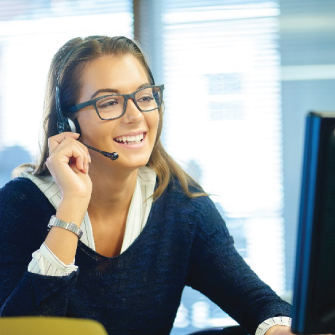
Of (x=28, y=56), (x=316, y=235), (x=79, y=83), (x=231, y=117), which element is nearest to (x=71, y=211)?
(x=79, y=83)

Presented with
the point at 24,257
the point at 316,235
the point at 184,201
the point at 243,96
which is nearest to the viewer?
the point at 316,235

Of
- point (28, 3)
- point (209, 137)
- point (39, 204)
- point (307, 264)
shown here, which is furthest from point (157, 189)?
point (28, 3)

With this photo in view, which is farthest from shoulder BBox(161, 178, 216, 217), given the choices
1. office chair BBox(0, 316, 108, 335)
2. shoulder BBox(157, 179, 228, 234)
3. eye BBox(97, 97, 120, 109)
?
office chair BBox(0, 316, 108, 335)

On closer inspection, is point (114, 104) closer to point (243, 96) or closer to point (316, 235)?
point (316, 235)

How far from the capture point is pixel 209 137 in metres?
2.81

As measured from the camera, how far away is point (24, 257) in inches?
52.9

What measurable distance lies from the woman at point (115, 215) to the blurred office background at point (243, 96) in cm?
125

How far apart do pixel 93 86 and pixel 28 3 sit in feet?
6.01

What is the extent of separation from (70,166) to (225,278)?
555mm

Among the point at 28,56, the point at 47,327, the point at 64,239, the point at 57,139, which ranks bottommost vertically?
the point at 64,239

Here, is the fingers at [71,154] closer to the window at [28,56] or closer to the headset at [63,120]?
the headset at [63,120]

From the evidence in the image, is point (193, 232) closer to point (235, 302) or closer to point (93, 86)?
point (235, 302)

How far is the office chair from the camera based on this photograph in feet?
1.36

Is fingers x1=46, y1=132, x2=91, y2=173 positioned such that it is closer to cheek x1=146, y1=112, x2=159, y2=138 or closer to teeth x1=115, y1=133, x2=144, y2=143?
teeth x1=115, y1=133, x2=144, y2=143
